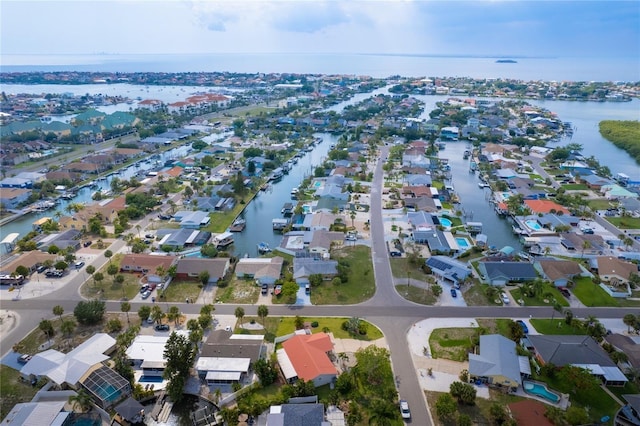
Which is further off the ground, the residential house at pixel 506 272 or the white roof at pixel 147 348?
the residential house at pixel 506 272

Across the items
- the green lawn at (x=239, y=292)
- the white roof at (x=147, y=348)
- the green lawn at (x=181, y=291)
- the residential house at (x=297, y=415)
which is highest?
the residential house at (x=297, y=415)

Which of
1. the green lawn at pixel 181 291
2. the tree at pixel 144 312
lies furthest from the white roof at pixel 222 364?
the green lawn at pixel 181 291

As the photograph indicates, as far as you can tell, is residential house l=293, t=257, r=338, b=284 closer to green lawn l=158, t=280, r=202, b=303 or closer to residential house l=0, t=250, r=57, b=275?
green lawn l=158, t=280, r=202, b=303

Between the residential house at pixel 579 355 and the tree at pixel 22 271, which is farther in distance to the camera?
the tree at pixel 22 271

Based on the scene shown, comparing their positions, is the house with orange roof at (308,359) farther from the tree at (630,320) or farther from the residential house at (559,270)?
the tree at (630,320)

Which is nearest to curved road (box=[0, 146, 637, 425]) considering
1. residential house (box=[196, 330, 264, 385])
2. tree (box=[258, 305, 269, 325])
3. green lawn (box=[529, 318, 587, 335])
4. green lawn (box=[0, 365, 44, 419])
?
green lawn (box=[529, 318, 587, 335])

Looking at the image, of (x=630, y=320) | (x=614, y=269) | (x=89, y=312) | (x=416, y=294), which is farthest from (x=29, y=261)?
(x=614, y=269)
